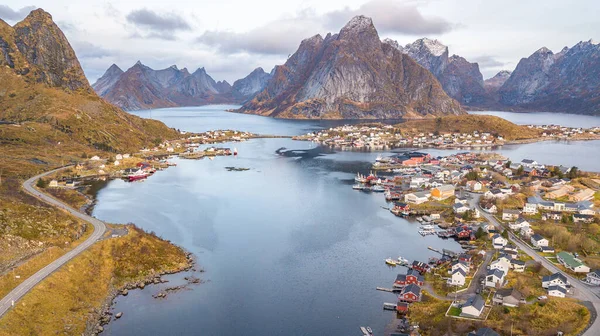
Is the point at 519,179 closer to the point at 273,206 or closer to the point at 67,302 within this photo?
the point at 273,206

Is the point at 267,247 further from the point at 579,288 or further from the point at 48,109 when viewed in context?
the point at 48,109

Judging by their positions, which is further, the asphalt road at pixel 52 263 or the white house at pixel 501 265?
the white house at pixel 501 265

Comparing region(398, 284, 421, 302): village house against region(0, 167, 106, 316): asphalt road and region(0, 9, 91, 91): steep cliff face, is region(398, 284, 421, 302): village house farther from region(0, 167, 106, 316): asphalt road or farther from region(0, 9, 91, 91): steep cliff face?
region(0, 9, 91, 91): steep cliff face

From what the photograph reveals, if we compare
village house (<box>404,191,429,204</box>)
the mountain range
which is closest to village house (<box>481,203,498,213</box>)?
village house (<box>404,191,429,204</box>)

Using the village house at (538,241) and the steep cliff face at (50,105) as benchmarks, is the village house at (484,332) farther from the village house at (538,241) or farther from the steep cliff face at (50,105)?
the steep cliff face at (50,105)

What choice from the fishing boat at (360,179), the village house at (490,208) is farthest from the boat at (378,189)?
the village house at (490,208)
